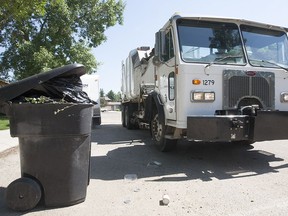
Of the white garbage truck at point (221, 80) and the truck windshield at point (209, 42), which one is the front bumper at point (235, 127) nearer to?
the white garbage truck at point (221, 80)

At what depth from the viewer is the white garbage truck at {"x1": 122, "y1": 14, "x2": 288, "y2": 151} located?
6043mm

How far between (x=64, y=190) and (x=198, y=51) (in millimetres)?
3762

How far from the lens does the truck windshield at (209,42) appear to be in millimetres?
6563

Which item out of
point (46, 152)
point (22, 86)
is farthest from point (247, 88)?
point (22, 86)

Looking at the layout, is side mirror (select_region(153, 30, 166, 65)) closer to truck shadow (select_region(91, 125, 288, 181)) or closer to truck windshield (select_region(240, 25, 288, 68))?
truck windshield (select_region(240, 25, 288, 68))

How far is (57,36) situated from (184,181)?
23.8 m

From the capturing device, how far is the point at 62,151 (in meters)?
4.23

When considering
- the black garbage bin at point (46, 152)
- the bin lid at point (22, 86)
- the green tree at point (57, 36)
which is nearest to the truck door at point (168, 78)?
the black garbage bin at point (46, 152)

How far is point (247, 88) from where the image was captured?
659 centimetres

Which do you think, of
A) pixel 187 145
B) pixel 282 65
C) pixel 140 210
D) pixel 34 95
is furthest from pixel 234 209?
pixel 187 145

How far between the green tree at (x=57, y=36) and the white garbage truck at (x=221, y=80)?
61.5ft

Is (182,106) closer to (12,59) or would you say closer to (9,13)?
(9,13)

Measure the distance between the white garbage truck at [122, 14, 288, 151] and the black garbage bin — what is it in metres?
2.47

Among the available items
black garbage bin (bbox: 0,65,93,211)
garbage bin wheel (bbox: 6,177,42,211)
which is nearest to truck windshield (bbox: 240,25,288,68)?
black garbage bin (bbox: 0,65,93,211)
